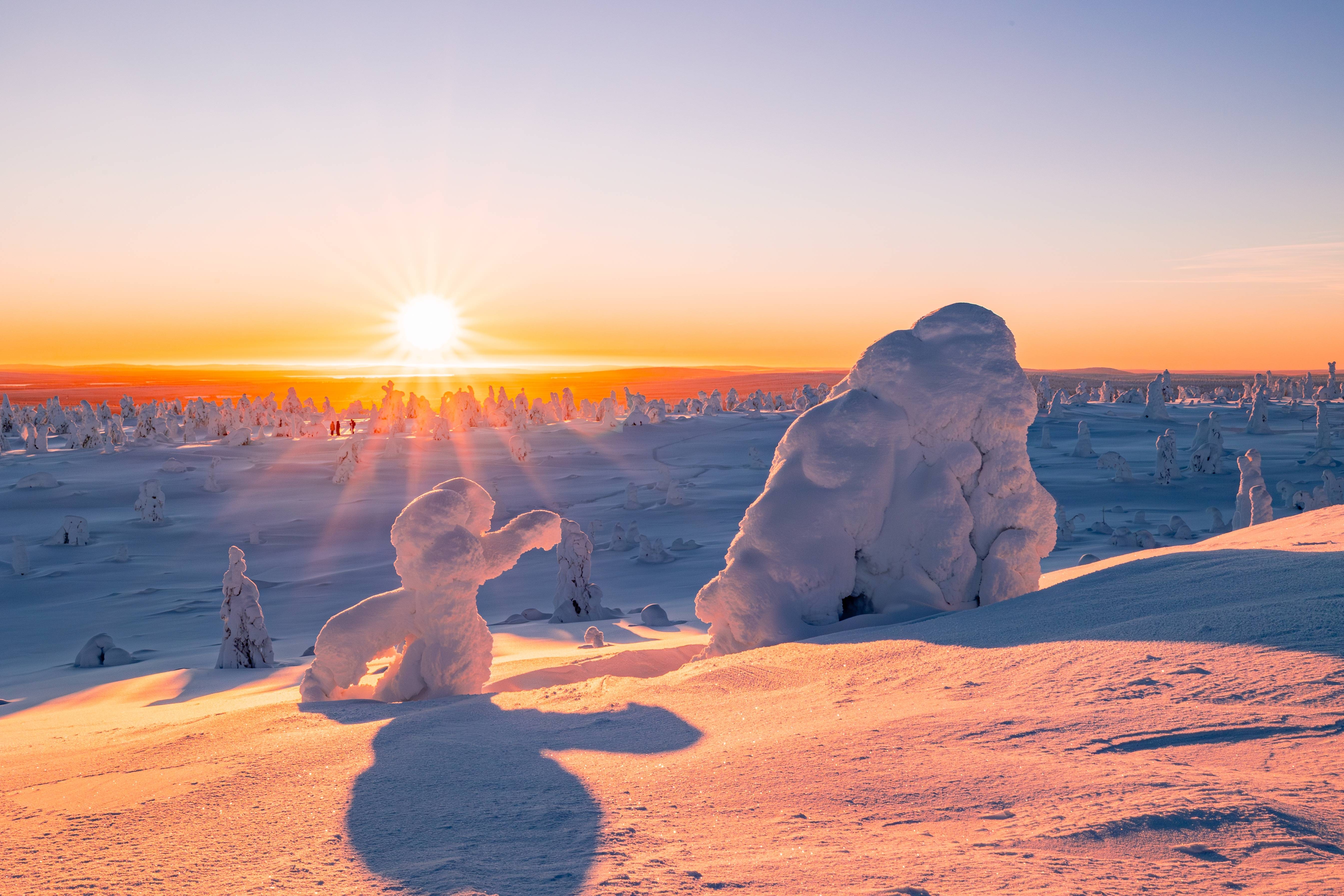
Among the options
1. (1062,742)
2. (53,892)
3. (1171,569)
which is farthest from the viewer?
(1171,569)

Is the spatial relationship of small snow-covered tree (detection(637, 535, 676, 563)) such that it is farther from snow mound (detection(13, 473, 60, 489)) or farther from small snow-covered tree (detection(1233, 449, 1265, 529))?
snow mound (detection(13, 473, 60, 489))

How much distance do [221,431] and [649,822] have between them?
57793 mm

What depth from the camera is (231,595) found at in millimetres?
11750

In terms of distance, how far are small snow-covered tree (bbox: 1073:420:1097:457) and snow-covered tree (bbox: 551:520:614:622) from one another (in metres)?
25.8

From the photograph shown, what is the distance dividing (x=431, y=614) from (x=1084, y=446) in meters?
32.6

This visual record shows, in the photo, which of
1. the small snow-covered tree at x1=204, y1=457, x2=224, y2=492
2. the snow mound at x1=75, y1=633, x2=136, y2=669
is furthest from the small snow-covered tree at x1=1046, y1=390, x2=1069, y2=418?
the snow mound at x1=75, y1=633, x2=136, y2=669

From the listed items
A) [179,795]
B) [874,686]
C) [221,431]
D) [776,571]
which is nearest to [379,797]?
[179,795]

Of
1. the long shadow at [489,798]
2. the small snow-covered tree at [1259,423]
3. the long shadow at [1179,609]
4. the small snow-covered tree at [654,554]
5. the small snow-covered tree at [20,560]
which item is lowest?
the small snow-covered tree at [20,560]

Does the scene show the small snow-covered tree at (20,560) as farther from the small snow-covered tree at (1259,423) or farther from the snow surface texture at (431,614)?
the small snow-covered tree at (1259,423)

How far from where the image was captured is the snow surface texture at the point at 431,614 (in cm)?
673

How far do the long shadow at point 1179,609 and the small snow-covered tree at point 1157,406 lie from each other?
4172 cm

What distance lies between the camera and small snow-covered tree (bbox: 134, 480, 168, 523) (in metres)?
26.6

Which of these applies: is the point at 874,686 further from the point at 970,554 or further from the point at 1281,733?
the point at 970,554

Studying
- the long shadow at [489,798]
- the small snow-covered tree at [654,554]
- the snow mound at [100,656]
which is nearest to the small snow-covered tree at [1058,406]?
the small snow-covered tree at [654,554]
